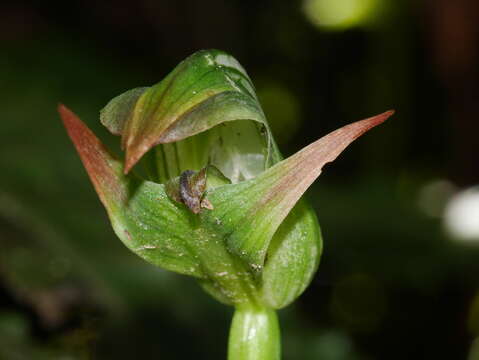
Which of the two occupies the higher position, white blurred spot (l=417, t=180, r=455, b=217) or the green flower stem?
the green flower stem

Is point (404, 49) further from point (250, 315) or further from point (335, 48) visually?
point (250, 315)

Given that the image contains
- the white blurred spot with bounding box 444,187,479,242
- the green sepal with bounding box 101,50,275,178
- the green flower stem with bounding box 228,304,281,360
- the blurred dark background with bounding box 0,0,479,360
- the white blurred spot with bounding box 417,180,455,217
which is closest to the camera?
the green sepal with bounding box 101,50,275,178

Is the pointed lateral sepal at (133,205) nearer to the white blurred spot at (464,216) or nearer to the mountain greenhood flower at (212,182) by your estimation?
the mountain greenhood flower at (212,182)

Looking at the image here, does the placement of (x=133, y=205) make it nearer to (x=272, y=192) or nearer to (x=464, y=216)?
(x=272, y=192)

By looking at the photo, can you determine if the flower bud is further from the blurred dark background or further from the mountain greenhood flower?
the blurred dark background

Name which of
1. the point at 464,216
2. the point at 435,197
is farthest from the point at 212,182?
the point at 435,197

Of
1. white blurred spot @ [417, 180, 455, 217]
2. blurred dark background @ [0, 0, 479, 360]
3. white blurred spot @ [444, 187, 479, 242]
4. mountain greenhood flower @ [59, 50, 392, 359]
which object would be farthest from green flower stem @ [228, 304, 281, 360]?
white blurred spot @ [417, 180, 455, 217]
